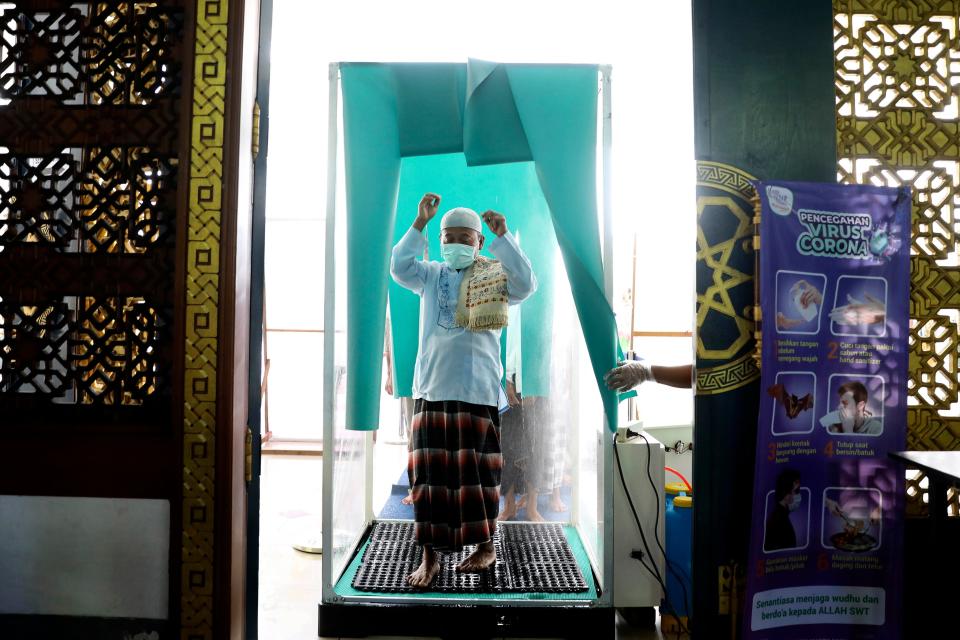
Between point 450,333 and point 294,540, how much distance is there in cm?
159

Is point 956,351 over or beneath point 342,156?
beneath

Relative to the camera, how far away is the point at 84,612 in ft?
6.40

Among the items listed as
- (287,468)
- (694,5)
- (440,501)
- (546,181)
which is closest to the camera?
(694,5)

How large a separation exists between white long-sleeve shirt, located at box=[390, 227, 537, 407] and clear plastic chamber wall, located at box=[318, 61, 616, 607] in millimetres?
230

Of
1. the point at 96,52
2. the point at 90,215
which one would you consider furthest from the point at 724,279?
the point at 96,52

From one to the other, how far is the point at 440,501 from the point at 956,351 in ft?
6.42

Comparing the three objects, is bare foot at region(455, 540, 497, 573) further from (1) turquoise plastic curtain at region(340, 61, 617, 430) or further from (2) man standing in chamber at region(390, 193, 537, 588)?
(1) turquoise plastic curtain at region(340, 61, 617, 430)

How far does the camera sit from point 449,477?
2713mm

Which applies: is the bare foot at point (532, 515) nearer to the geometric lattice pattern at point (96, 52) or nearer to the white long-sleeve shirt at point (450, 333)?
the white long-sleeve shirt at point (450, 333)

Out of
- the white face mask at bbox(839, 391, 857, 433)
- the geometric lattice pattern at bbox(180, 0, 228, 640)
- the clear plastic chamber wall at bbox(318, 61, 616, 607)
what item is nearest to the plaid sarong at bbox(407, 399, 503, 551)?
the clear plastic chamber wall at bbox(318, 61, 616, 607)

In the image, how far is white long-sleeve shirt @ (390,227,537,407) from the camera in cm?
271

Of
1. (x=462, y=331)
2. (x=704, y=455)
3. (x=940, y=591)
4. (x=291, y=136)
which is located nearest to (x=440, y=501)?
(x=462, y=331)

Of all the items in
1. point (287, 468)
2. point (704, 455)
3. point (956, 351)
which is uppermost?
point (956, 351)

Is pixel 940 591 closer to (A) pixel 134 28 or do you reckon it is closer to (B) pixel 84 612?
(B) pixel 84 612
